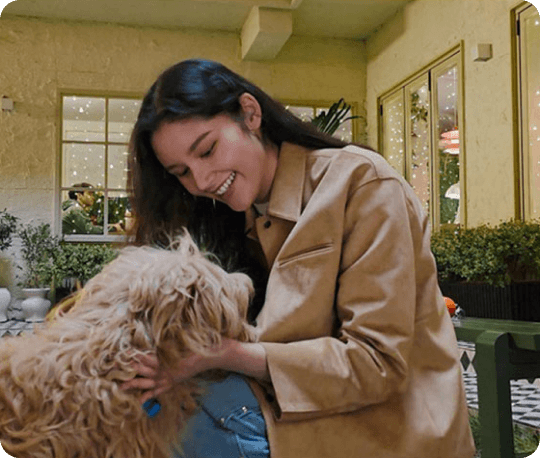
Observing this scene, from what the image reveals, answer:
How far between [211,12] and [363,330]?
27.0ft

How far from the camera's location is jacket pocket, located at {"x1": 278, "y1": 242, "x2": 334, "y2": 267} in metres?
1.17

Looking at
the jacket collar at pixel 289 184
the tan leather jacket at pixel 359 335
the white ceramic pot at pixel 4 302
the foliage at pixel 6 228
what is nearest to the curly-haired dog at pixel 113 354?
the tan leather jacket at pixel 359 335

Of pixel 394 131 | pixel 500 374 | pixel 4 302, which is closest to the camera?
pixel 500 374

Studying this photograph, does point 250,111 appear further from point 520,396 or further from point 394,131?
point 394,131

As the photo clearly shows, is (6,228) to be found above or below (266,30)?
below

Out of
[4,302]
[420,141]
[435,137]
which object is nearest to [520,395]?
[435,137]

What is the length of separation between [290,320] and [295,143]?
0.40 metres

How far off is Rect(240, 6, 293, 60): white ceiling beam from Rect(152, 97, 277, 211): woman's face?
23.6 ft

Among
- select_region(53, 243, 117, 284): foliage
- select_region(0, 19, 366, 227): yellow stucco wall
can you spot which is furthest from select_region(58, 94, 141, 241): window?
select_region(53, 243, 117, 284): foliage

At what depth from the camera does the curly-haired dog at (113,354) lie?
92 cm

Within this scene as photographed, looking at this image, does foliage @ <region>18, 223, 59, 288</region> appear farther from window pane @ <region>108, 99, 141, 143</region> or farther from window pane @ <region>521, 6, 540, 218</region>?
window pane @ <region>521, 6, 540, 218</region>

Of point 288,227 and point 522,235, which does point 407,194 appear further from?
point 522,235

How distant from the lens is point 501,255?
16.9 ft

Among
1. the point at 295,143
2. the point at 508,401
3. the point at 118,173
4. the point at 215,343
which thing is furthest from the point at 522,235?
the point at 118,173
